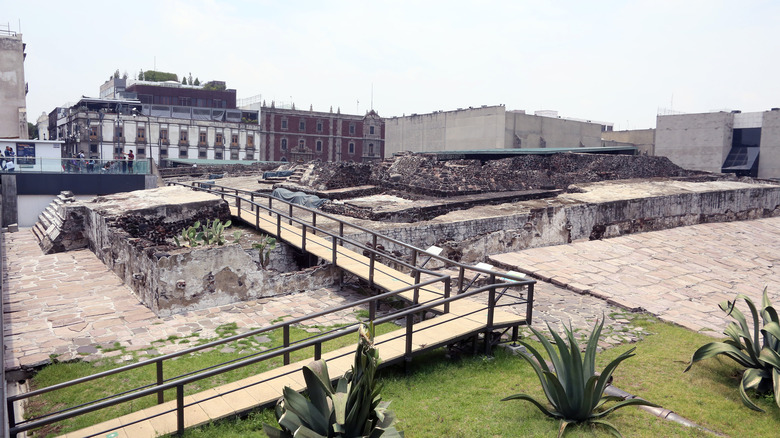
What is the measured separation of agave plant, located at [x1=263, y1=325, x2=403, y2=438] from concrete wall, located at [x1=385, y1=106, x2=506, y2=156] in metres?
32.9

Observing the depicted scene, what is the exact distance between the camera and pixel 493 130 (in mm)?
35531

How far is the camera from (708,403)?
4938 millimetres

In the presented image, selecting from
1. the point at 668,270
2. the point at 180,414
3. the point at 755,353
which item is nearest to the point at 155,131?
the point at 668,270

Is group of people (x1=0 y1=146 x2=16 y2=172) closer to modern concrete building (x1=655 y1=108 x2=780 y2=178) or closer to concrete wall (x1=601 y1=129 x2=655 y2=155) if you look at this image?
modern concrete building (x1=655 y1=108 x2=780 y2=178)

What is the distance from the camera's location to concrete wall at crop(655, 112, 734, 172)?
3741 cm

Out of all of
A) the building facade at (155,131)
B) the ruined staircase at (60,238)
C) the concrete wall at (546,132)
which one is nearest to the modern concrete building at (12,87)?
the building facade at (155,131)

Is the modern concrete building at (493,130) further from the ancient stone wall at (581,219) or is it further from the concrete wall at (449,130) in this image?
the ancient stone wall at (581,219)

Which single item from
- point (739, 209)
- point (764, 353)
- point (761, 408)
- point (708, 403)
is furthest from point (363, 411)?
point (739, 209)

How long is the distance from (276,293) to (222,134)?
153 ft

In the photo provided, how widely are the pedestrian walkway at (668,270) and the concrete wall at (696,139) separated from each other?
25384 millimetres

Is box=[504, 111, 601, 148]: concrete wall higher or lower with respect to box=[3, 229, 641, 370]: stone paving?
higher

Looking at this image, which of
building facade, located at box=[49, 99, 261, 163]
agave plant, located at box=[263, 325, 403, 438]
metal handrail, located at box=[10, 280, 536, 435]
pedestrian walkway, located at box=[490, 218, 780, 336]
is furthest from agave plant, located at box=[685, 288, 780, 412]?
building facade, located at box=[49, 99, 261, 163]

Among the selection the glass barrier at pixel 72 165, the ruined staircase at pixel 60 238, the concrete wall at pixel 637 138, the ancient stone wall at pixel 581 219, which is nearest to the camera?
the ancient stone wall at pixel 581 219

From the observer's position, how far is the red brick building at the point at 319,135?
55.7m
